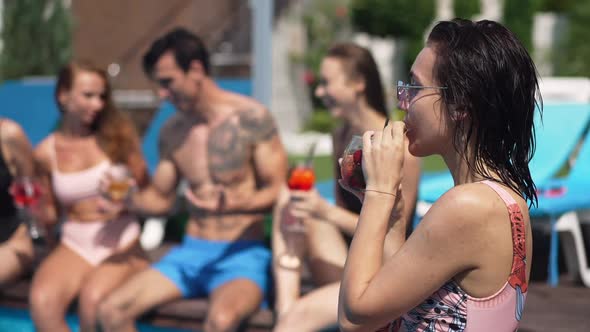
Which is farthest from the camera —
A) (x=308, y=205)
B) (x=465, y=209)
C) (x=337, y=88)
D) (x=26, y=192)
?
(x=26, y=192)

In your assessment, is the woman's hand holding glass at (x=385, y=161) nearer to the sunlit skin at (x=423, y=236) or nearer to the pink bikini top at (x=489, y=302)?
the sunlit skin at (x=423, y=236)

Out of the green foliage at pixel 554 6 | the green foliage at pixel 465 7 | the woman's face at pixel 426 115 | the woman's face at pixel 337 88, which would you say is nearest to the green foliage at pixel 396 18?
the green foliage at pixel 465 7

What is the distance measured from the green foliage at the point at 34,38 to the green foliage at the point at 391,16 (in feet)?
19.7

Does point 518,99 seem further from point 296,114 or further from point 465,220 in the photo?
point 296,114

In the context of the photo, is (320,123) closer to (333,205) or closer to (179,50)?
(179,50)

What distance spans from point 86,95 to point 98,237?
0.81 metres

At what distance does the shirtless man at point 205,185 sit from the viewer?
3887mm

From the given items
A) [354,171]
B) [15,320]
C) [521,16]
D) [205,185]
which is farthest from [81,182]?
[521,16]

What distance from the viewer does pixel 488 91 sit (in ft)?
5.63

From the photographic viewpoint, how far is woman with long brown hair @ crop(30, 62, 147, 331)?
168 inches

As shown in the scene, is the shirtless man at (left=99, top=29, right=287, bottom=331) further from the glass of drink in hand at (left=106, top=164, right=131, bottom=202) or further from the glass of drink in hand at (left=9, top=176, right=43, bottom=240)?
the glass of drink in hand at (left=9, top=176, right=43, bottom=240)

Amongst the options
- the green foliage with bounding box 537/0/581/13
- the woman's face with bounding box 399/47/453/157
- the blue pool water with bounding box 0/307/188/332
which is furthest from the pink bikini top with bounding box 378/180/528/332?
the green foliage with bounding box 537/0/581/13

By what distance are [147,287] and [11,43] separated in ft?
23.9

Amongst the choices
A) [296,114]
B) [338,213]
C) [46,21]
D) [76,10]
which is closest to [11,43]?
A: [46,21]
